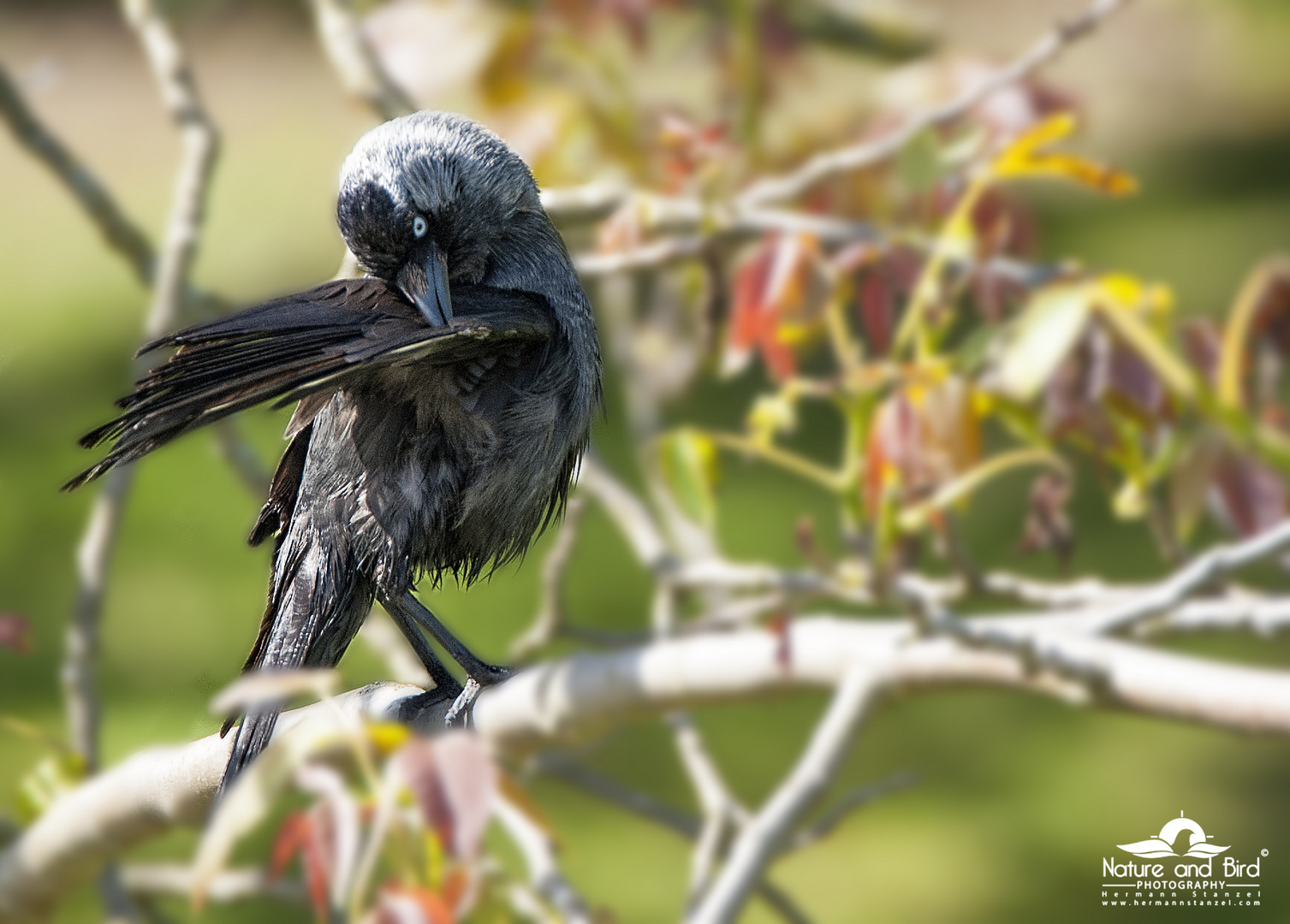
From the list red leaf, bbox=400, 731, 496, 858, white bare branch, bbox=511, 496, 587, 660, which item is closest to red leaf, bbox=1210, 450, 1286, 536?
white bare branch, bbox=511, 496, 587, 660

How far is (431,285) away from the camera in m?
1.76

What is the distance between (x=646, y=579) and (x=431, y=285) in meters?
4.34

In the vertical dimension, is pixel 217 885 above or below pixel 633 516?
below

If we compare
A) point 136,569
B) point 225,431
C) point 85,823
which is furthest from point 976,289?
point 136,569

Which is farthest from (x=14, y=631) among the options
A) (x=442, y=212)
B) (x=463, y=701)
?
(x=442, y=212)

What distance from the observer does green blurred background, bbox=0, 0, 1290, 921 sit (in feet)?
15.2

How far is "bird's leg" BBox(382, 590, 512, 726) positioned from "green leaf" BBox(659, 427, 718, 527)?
44 centimetres

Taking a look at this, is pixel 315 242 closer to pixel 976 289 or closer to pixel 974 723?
pixel 974 723

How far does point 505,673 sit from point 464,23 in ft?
5.09

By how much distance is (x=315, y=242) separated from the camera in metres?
8.95

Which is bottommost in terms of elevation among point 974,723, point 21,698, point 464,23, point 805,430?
point 974,723

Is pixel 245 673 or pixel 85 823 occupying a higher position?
pixel 245 673

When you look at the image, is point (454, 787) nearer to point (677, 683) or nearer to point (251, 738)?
point (251, 738)

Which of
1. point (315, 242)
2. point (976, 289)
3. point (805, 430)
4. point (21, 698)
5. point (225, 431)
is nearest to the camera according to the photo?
point (976, 289)
